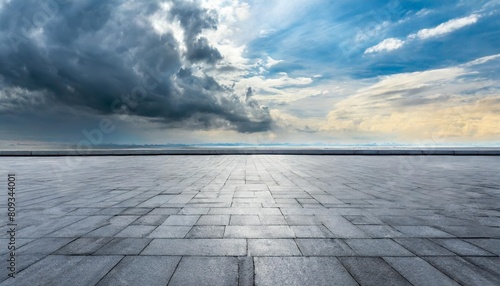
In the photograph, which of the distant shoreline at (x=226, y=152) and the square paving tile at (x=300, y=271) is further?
the distant shoreline at (x=226, y=152)

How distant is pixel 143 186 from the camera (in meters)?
7.02

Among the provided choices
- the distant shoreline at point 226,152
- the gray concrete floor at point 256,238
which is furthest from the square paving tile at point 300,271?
the distant shoreline at point 226,152

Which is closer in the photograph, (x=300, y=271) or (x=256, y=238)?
(x=300, y=271)

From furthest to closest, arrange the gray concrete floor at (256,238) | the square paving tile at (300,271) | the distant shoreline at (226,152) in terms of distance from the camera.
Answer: the distant shoreline at (226,152) < the gray concrete floor at (256,238) < the square paving tile at (300,271)

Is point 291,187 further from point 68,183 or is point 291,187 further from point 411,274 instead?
point 68,183

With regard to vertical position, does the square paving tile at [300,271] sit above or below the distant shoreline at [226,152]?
below

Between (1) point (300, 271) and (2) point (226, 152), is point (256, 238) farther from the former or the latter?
(2) point (226, 152)

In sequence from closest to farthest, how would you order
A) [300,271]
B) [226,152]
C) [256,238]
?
[300,271]
[256,238]
[226,152]

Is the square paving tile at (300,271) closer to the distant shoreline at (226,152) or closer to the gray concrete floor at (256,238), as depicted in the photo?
the gray concrete floor at (256,238)

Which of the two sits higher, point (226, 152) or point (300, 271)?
point (226, 152)

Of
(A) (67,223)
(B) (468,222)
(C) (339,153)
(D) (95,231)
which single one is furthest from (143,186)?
(C) (339,153)

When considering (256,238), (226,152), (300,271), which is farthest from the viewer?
(226,152)

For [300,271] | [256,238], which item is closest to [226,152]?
[256,238]

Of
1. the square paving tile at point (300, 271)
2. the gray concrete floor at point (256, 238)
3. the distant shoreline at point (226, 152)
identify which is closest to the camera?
the square paving tile at point (300, 271)
